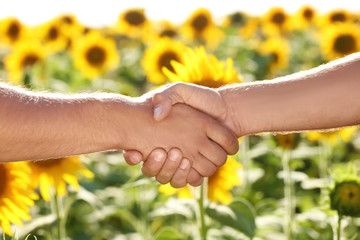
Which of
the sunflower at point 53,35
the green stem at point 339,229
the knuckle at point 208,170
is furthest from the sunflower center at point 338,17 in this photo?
the green stem at point 339,229

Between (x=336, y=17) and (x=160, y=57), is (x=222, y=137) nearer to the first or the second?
(x=160, y=57)

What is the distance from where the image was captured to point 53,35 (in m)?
4.93

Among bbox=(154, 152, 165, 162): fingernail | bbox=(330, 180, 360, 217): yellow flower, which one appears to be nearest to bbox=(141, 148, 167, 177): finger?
bbox=(154, 152, 165, 162): fingernail

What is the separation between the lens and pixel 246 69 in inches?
121

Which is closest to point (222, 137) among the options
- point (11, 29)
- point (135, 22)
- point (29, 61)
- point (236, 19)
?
point (29, 61)

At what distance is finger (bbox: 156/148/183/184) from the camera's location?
1.65 m

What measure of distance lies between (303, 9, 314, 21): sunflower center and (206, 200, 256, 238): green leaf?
456 centimetres

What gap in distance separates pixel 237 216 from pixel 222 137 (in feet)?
0.84

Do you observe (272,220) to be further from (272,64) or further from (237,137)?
(272,64)

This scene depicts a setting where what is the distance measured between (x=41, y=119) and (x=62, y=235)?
468 millimetres

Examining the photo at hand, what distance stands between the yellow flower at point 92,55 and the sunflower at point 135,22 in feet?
3.22

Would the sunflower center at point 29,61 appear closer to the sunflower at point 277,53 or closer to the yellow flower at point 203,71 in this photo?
the sunflower at point 277,53

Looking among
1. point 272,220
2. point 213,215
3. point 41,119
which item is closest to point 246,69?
point 272,220

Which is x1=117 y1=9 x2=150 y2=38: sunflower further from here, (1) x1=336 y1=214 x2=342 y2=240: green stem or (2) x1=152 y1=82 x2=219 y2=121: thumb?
(1) x1=336 y1=214 x2=342 y2=240: green stem
